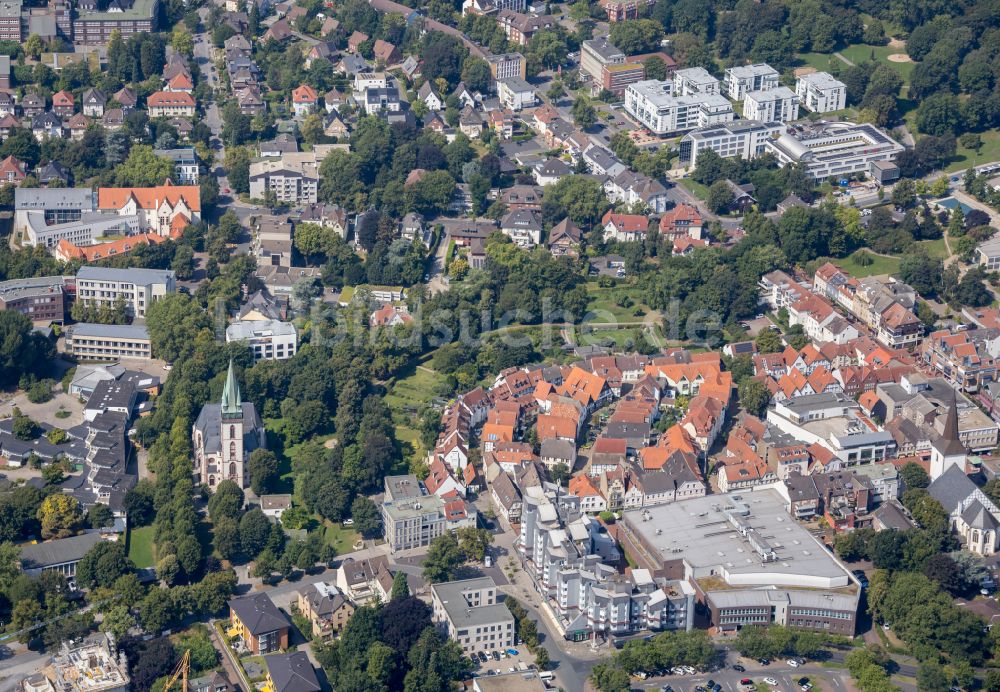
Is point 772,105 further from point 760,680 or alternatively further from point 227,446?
point 760,680

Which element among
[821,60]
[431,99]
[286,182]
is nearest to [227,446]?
[286,182]

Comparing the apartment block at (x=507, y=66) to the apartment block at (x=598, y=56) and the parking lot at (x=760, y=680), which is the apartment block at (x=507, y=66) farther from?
the parking lot at (x=760, y=680)

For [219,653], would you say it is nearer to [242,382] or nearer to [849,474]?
[242,382]

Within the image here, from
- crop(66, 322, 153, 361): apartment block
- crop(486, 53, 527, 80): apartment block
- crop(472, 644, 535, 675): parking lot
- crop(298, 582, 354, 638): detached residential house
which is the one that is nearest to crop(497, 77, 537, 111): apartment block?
crop(486, 53, 527, 80): apartment block

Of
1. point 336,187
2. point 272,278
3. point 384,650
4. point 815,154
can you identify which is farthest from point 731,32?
point 384,650

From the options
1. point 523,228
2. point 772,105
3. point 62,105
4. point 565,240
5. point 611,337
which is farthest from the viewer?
point 772,105

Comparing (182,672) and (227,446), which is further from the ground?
(227,446)
